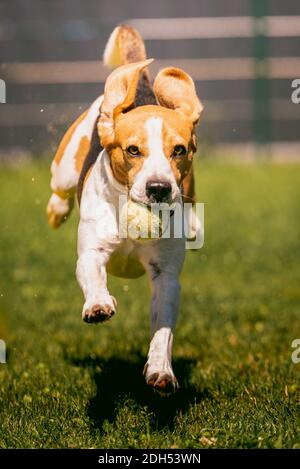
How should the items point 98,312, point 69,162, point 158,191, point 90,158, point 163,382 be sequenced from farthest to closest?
1. point 69,162
2. point 90,158
3. point 163,382
4. point 98,312
5. point 158,191

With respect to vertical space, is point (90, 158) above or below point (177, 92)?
below

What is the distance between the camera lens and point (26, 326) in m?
7.14

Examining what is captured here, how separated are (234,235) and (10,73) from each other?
696 cm

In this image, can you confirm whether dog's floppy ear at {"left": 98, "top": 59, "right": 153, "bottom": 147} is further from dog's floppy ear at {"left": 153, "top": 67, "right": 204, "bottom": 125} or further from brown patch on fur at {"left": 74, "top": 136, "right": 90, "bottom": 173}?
brown patch on fur at {"left": 74, "top": 136, "right": 90, "bottom": 173}

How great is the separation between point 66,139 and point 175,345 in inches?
68.5

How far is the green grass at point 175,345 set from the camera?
4355mm

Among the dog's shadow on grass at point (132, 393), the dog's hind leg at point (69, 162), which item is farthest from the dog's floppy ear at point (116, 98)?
the dog's shadow on grass at point (132, 393)

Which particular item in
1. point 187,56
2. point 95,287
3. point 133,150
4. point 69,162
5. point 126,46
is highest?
point 187,56

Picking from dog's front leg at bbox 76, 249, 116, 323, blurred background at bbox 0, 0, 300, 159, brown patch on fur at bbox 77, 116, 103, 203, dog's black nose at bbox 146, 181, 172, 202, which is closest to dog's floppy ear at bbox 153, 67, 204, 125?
brown patch on fur at bbox 77, 116, 103, 203

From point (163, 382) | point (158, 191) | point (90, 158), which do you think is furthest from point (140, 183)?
point (90, 158)

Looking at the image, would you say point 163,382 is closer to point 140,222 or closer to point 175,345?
point 140,222

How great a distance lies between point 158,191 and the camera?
3816 mm
